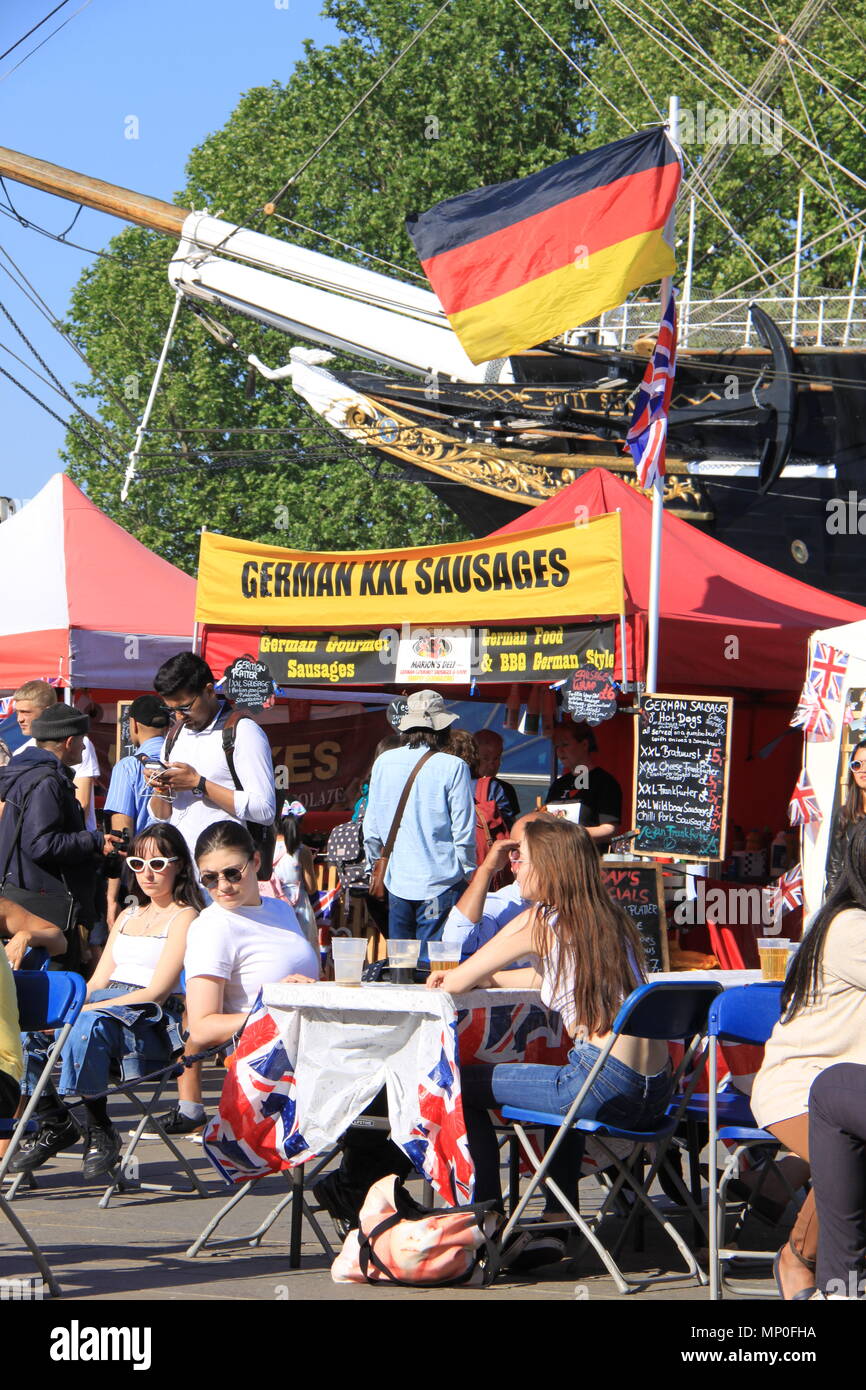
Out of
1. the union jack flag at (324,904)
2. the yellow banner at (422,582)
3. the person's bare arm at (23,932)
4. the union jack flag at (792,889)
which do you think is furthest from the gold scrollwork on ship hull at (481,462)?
the person's bare arm at (23,932)

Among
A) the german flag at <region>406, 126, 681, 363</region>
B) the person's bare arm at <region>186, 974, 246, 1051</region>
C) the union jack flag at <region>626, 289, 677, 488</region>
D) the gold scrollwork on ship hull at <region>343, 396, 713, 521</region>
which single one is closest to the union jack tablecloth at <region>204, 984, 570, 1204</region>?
the person's bare arm at <region>186, 974, 246, 1051</region>

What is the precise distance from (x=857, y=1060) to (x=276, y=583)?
7.53 meters

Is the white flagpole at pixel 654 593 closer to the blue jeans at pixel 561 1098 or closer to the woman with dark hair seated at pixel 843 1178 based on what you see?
the blue jeans at pixel 561 1098

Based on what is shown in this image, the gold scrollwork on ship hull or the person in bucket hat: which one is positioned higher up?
the gold scrollwork on ship hull

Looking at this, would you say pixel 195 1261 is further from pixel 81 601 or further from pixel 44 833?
pixel 81 601

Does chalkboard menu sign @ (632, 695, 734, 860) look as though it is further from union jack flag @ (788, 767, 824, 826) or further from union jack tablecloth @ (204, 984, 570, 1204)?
union jack tablecloth @ (204, 984, 570, 1204)

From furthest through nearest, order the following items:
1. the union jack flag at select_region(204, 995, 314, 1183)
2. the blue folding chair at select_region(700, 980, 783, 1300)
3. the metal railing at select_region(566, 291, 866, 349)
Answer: the metal railing at select_region(566, 291, 866, 349)
the union jack flag at select_region(204, 995, 314, 1183)
the blue folding chair at select_region(700, 980, 783, 1300)

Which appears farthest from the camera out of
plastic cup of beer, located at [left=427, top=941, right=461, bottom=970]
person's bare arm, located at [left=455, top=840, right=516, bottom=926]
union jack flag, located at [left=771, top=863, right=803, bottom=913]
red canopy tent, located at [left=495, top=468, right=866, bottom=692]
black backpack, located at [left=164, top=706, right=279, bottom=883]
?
red canopy tent, located at [left=495, top=468, right=866, bottom=692]

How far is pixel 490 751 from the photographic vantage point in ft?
35.1

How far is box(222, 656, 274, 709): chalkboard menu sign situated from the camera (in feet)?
36.3

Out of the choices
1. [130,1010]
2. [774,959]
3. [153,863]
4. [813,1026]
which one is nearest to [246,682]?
[153,863]

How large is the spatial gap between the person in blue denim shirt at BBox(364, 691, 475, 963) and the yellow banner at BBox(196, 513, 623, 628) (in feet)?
6.13
